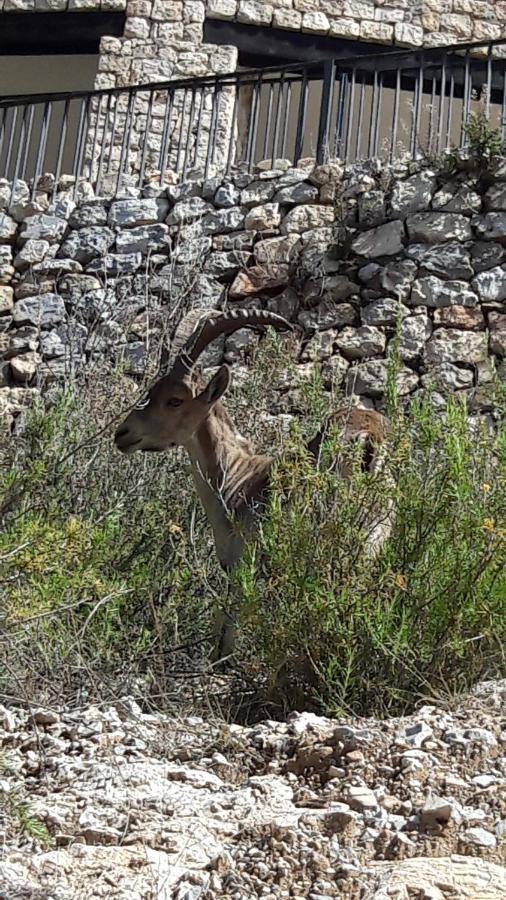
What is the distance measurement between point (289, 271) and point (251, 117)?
2340mm

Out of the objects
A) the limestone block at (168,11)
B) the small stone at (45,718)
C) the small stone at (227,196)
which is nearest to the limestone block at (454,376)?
the small stone at (227,196)

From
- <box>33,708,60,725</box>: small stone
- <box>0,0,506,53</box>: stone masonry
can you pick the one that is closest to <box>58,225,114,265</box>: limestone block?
Answer: <box>0,0,506,53</box>: stone masonry

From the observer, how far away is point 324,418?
238 inches

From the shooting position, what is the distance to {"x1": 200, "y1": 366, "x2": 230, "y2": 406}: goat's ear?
6.71 m

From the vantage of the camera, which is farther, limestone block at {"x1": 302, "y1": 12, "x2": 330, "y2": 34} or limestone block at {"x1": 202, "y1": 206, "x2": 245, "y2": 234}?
limestone block at {"x1": 302, "y1": 12, "x2": 330, "y2": 34}

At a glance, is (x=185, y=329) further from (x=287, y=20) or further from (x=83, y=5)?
(x=83, y=5)

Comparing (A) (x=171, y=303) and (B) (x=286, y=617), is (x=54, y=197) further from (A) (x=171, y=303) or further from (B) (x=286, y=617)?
(B) (x=286, y=617)

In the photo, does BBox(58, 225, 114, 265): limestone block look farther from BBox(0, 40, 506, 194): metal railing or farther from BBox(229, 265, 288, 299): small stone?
BBox(229, 265, 288, 299): small stone

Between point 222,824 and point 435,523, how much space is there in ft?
5.34

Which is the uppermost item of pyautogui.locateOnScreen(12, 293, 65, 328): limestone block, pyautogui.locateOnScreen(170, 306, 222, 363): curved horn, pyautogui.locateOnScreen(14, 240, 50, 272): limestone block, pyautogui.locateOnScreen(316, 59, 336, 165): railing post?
pyautogui.locateOnScreen(316, 59, 336, 165): railing post

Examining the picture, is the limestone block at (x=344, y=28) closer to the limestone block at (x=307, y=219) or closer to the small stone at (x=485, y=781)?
the limestone block at (x=307, y=219)

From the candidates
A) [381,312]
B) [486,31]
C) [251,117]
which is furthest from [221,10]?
[381,312]

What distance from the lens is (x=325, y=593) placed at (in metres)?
4.84

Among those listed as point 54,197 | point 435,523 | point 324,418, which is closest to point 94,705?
point 435,523
